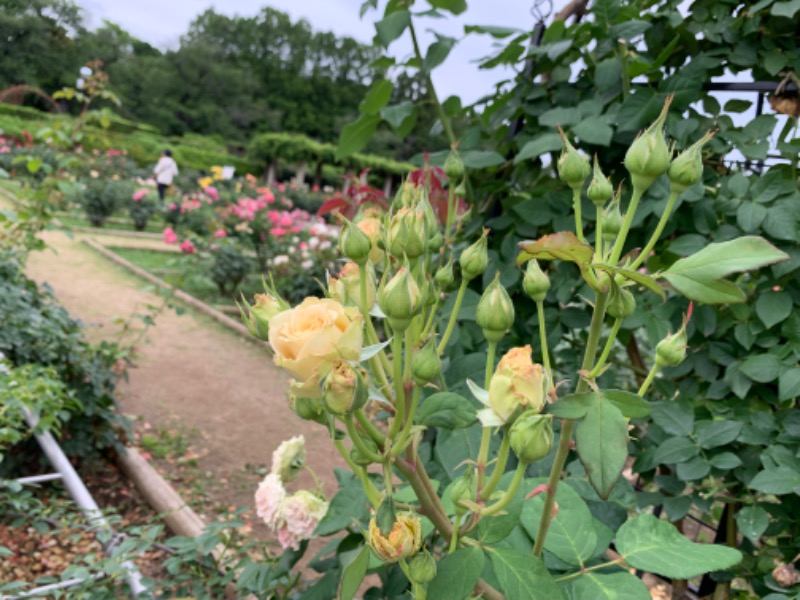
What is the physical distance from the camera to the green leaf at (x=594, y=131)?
1.05m

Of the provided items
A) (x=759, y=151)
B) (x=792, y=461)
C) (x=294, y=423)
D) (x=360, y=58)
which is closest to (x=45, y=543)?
(x=294, y=423)

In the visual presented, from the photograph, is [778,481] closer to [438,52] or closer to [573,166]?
[573,166]

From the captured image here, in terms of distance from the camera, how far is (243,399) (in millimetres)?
3676

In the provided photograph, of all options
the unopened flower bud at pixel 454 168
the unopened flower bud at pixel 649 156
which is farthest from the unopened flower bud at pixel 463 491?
the unopened flower bud at pixel 454 168

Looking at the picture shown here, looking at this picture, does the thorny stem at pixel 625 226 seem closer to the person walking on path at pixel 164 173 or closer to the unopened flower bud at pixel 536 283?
the unopened flower bud at pixel 536 283

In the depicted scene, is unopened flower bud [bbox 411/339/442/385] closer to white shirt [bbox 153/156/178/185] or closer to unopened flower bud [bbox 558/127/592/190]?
unopened flower bud [bbox 558/127/592/190]

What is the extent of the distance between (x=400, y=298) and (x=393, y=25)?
893mm

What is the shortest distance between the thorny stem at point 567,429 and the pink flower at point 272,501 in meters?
0.53

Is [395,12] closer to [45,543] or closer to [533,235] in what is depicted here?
[533,235]

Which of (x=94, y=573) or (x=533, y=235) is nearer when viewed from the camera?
(x=533, y=235)

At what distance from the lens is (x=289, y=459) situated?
3.14 ft

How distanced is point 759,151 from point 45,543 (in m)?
2.05

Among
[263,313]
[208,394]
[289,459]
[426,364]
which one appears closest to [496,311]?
[426,364]

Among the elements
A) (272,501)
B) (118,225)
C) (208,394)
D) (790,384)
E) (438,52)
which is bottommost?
(208,394)
